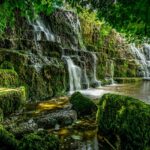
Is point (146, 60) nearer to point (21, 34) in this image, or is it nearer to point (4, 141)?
point (21, 34)

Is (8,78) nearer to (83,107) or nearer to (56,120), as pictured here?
(83,107)

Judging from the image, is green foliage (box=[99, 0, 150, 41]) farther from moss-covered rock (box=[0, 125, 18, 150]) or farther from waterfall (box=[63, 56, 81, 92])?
waterfall (box=[63, 56, 81, 92])

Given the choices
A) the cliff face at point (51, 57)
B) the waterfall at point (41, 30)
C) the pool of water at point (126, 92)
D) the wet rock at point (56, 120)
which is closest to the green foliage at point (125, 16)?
the wet rock at point (56, 120)

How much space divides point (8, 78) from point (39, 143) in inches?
311

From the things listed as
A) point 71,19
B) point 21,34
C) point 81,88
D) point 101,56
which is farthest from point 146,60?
point 21,34

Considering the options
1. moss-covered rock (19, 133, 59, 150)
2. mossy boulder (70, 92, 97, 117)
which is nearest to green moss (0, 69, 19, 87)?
mossy boulder (70, 92, 97, 117)

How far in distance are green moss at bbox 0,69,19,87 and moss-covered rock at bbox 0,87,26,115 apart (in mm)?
1498

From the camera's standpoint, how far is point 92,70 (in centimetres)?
2545

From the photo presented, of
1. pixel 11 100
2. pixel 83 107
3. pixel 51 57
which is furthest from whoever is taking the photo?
pixel 51 57

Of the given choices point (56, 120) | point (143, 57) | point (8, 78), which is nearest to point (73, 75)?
point (8, 78)

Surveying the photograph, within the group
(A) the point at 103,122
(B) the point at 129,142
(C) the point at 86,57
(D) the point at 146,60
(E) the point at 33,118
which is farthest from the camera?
(D) the point at 146,60

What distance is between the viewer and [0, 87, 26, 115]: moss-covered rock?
36.3 ft

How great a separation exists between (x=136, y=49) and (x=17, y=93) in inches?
1255

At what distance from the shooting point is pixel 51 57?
20109 millimetres
